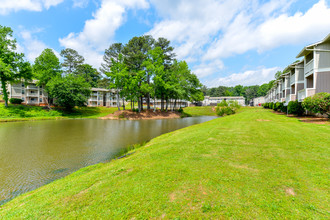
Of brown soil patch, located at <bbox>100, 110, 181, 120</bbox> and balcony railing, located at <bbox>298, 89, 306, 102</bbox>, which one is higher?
balcony railing, located at <bbox>298, 89, 306, 102</bbox>

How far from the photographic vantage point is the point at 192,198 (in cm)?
327

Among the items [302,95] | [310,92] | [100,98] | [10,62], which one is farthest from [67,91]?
[310,92]

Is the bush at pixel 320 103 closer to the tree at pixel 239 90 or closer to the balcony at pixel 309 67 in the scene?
the balcony at pixel 309 67

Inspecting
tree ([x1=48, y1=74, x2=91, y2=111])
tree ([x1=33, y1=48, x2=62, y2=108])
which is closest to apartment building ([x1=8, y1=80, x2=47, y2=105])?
tree ([x1=33, y1=48, x2=62, y2=108])

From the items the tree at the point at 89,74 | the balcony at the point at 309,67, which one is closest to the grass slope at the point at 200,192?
the balcony at the point at 309,67

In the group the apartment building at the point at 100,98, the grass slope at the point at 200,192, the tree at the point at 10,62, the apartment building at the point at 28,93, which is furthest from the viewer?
the apartment building at the point at 100,98

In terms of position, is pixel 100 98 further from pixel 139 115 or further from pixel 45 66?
pixel 139 115

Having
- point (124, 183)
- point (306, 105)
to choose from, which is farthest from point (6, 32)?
point (306, 105)

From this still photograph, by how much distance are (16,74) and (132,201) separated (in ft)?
150

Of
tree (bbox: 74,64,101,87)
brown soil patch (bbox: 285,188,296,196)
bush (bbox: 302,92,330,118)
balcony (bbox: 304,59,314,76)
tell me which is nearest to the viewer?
brown soil patch (bbox: 285,188,296,196)

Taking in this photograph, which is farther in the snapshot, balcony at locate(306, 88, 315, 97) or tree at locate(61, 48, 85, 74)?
tree at locate(61, 48, 85, 74)

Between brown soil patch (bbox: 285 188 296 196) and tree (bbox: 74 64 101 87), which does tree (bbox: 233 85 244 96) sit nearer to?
tree (bbox: 74 64 101 87)

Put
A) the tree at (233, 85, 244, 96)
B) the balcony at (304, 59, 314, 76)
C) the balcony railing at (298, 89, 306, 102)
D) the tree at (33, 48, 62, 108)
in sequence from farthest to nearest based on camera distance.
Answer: the tree at (233, 85, 244, 96)
the tree at (33, 48, 62, 108)
the balcony railing at (298, 89, 306, 102)
the balcony at (304, 59, 314, 76)

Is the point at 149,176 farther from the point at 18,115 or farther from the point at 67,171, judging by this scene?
the point at 18,115
